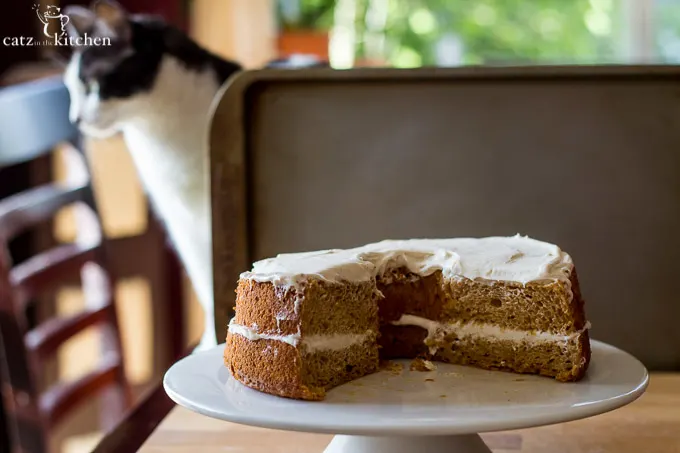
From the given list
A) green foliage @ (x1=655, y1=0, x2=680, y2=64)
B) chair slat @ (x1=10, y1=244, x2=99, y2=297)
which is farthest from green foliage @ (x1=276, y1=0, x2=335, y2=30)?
chair slat @ (x1=10, y1=244, x2=99, y2=297)

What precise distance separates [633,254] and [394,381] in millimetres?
469

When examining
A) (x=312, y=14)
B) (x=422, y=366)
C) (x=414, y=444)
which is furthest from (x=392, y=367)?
(x=312, y=14)

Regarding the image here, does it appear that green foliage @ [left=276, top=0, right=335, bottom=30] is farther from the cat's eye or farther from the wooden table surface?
the wooden table surface

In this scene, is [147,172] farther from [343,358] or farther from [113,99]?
[343,358]

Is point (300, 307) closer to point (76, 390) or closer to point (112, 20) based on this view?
point (112, 20)

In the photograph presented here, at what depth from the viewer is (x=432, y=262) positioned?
980 millimetres

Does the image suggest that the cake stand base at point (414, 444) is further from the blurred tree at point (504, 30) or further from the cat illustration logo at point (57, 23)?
the blurred tree at point (504, 30)

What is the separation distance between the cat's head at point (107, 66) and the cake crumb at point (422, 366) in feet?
2.20

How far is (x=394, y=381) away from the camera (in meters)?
0.87

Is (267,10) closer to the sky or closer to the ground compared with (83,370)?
closer to the sky

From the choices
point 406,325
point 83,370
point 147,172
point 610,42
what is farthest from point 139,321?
point 610,42

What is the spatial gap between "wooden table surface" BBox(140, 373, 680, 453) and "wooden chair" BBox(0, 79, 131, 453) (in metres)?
0.57

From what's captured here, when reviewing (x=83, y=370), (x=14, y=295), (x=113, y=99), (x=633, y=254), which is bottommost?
(x=83, y=370)

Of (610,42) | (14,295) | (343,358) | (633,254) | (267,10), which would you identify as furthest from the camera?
(610,42)
